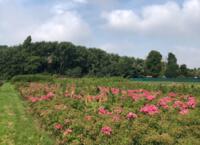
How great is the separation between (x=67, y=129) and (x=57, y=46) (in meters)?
87.0

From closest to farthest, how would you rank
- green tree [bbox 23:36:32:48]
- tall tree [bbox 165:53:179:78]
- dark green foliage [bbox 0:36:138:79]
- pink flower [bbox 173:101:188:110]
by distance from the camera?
pink flower [bbox 173:101:188:110] < dark green foliage [bbox 0:36:138:79] < tall tree [bbox 165:53:179:78] < green tree [bbox 23:36:32:48]

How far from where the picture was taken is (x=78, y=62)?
9644cm

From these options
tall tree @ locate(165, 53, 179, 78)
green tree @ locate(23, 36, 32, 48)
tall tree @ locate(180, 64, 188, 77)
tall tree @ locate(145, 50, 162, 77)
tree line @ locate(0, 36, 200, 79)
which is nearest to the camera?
tree line @ locate(0, 36, 200, 79)

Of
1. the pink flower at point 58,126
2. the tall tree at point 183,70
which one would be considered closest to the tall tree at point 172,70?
the tall tree at point 183,70

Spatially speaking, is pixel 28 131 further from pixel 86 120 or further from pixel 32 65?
pixel 32 65

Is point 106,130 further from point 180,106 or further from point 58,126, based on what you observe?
point 180,106

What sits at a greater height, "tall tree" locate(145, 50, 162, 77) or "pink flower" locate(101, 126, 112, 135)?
"tall tree" locate(145, 50, 162, 77)

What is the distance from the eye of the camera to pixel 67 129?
10883mm

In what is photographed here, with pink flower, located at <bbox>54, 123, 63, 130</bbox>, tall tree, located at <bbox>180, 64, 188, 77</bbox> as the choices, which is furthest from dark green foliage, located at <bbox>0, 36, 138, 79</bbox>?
pink flower, located at <bbox>54, 123, 63, 130</bbox>

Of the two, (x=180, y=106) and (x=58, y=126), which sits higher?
(x=180, y=106)

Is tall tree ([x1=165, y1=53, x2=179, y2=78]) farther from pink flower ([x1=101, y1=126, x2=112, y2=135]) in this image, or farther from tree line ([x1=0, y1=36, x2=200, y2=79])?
pink flower ([x1=101, y1=126, x2=112, y2=135])

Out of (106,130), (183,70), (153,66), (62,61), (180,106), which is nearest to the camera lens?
(106,130)

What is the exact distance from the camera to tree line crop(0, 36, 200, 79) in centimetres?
8719

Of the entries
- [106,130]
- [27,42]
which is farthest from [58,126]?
[27,42]
